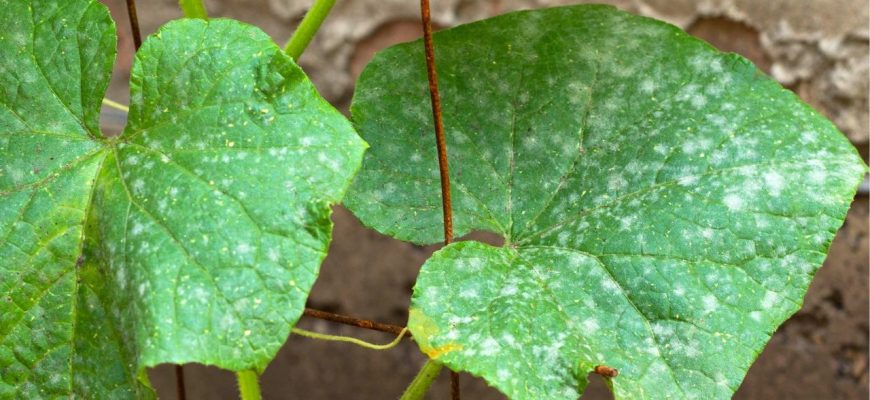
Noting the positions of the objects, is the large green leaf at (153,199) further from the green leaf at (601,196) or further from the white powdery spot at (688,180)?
the white powdery spot at (688,180)

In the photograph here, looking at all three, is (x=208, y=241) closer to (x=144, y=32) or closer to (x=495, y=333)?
(x=495, y=333)

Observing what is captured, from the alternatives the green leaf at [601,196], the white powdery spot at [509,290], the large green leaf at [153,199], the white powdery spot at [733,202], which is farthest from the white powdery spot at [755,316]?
the large green leaf at [153,199]

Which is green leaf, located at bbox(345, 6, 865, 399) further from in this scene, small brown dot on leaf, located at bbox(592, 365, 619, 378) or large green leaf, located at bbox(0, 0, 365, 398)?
large green leaf, located at bbox(0, 0, 365, 398)

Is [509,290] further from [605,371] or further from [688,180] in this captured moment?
[688,180]

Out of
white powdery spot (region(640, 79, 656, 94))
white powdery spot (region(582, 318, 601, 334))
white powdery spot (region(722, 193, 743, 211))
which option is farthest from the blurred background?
white powdery spot (region(582, 318, 601, 334))

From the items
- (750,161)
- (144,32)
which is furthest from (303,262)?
(144,32)

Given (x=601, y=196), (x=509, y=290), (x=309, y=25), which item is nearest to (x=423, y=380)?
(x=509, y=290)
